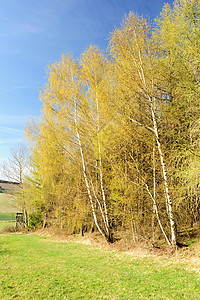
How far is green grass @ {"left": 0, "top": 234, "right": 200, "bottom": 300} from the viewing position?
13.8ft

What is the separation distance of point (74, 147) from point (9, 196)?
14124 mm

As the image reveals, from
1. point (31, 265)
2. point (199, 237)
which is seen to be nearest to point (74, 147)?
point (31, 265)

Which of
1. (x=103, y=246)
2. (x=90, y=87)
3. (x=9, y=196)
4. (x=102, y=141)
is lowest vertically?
(x=103, y=246)

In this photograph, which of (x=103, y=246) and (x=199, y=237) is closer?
(x=199, y=237)

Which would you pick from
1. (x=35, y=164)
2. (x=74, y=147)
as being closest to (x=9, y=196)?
(x=35, y=164)

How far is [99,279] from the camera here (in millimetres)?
5066

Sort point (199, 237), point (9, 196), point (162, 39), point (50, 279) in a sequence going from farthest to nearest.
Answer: point (9, 196) < point (162, 39) < point (199, 237) < point (50, 279)

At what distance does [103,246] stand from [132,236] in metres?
1.43

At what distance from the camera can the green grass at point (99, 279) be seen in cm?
420

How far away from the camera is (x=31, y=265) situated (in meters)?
6.73

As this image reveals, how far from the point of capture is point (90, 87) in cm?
1112

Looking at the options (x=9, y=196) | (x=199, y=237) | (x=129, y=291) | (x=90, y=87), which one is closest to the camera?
(x=129, y=291)

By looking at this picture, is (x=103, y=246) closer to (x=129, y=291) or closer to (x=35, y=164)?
(x=129, y=291)

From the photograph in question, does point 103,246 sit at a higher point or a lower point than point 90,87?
lower
